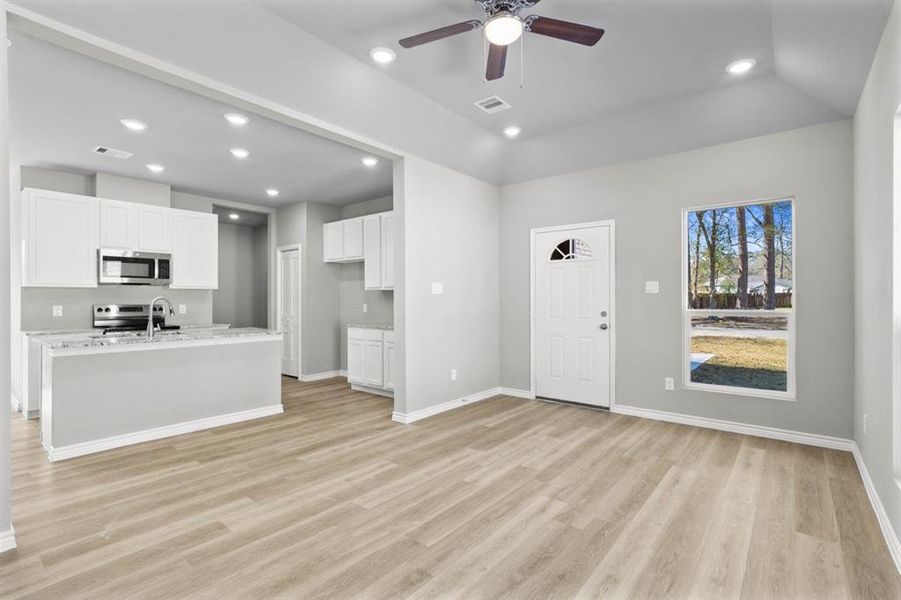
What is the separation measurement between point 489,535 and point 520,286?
11.5ft

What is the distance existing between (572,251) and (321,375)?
165 inches

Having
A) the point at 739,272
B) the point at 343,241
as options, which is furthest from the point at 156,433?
the point at 739,272

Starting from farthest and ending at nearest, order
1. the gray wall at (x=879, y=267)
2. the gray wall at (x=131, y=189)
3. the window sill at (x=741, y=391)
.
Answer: the gray wall at (x=131, y=189), the window sill at (x=741, y=391), the gray wall at (x=879, y=267)

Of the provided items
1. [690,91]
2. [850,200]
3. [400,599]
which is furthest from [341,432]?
[850,200]

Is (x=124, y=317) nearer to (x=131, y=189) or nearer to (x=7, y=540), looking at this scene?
(x=131, y=189)

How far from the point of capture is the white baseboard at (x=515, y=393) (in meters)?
5.34

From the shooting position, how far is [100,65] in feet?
9.54

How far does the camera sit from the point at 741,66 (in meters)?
3.24

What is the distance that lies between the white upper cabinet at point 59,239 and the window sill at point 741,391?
6.53 meters

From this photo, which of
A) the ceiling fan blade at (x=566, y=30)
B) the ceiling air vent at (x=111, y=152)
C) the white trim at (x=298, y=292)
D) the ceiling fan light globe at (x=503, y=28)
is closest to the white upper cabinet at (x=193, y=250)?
the ceiling air vent at (x=111, y=152)

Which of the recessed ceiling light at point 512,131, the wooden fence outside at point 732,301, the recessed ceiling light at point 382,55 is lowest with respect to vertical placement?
the wooden fence outside at point 732,301

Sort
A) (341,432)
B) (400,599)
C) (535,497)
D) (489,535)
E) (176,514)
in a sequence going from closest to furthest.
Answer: (400,599) < (489,535) < (176,514) < (535,497) < (341,432)

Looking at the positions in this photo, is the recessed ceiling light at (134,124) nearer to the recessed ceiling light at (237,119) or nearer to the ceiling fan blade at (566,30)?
the recessed ceiling light at (237,119)

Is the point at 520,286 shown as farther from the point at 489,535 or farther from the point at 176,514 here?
the point at 176,514
